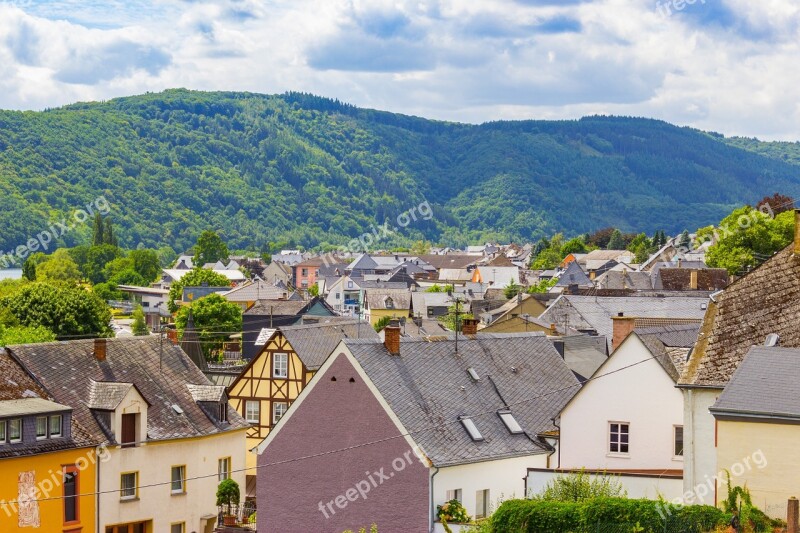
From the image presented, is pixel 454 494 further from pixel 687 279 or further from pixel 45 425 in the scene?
pixel 687 279

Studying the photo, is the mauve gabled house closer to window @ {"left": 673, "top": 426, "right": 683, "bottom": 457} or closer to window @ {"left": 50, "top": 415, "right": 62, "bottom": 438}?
window @ {"left": 673, "top": 426, "right": 683, "bottom": 457}

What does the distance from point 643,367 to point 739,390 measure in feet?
28.9

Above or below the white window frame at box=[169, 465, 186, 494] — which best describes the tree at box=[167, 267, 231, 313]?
above

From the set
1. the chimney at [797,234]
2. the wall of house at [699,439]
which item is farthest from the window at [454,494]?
the chimney at [797,234]

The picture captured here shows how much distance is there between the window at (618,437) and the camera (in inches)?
1401

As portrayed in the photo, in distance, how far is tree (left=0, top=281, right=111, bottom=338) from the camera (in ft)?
308

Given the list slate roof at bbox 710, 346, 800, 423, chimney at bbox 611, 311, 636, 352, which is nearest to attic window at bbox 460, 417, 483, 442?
chimney at bbox 611, 311, 636, 352

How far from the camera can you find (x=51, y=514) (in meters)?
41.6

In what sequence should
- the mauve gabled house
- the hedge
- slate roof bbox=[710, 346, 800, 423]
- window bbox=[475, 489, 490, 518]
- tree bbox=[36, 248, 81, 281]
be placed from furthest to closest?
tree bbox=[36, 248, 81, 281]
window bbox=[475, 489, 490, 518]
the mauve gabled house
the hedge
slate roof bbox=[710, 346, 800, 423]

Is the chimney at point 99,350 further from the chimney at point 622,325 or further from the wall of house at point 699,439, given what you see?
the wall of house at point 699,439

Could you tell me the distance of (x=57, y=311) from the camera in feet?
312

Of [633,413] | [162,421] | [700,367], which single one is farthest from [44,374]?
[700,367]

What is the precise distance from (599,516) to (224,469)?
24.2 metres

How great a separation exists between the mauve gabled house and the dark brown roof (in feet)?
206
